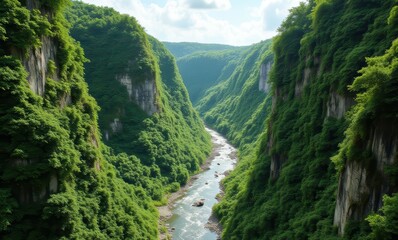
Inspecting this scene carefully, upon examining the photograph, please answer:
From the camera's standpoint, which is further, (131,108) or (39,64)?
(131,108)

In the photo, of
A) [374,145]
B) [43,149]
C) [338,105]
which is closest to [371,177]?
[374,145]

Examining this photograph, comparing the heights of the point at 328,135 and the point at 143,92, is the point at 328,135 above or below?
below

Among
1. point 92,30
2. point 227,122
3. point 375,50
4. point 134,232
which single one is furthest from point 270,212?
point 227,122

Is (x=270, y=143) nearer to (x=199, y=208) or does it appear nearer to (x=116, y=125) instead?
(x=199, y=208)

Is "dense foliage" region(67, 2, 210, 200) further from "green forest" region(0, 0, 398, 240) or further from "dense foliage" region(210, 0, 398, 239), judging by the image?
"dense foliage" region(210, 0, 398, 239)

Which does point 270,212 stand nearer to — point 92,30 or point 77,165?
point 77,165
